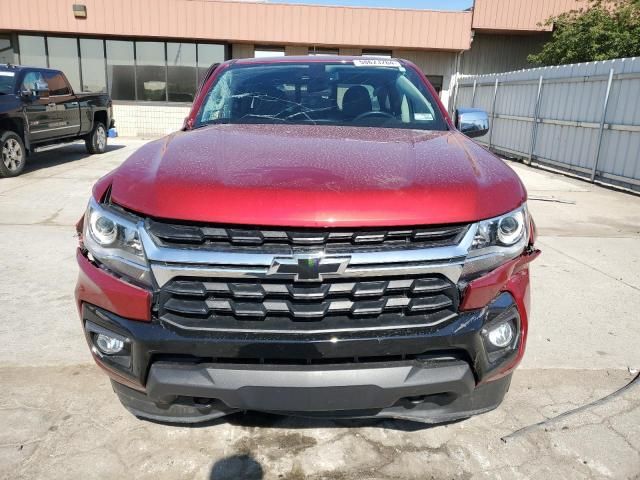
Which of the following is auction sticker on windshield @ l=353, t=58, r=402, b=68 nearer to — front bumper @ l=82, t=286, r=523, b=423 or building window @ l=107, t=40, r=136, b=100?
front bumper @ l=82, t=286, r=523, b=423

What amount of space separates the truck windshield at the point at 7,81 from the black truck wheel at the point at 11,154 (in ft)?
2.61

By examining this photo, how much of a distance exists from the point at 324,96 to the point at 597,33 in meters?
18.9

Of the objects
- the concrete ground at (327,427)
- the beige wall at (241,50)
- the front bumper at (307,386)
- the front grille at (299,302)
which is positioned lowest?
the concrete ground at (327,427)

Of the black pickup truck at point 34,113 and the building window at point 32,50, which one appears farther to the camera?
the building window at point 32,50

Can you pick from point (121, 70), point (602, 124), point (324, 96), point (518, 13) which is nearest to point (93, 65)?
point (121, 70)

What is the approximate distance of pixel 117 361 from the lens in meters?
1.92

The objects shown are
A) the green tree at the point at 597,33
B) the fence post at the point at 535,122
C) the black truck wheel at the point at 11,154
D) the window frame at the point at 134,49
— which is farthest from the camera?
the green tree at the point at 597,33

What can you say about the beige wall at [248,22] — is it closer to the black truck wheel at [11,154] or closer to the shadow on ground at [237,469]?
the black truck wheel at [11,154]

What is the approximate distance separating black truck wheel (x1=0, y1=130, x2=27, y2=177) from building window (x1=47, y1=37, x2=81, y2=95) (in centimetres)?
985

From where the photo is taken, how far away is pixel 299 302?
69.9 inches

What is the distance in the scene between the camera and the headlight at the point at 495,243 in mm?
1841

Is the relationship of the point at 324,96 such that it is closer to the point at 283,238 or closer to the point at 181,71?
the point at 283,238

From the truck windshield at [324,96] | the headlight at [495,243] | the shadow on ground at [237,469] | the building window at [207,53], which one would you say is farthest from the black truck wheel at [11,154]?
the building window at [207,53]

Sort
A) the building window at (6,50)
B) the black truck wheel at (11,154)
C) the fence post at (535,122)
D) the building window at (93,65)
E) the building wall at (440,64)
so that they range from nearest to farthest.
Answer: the black truck wheel at (11,154)
the fence post at (535,122)
the building window at (93,65)
the building window at (6,50)
the building wall at (440,64)
